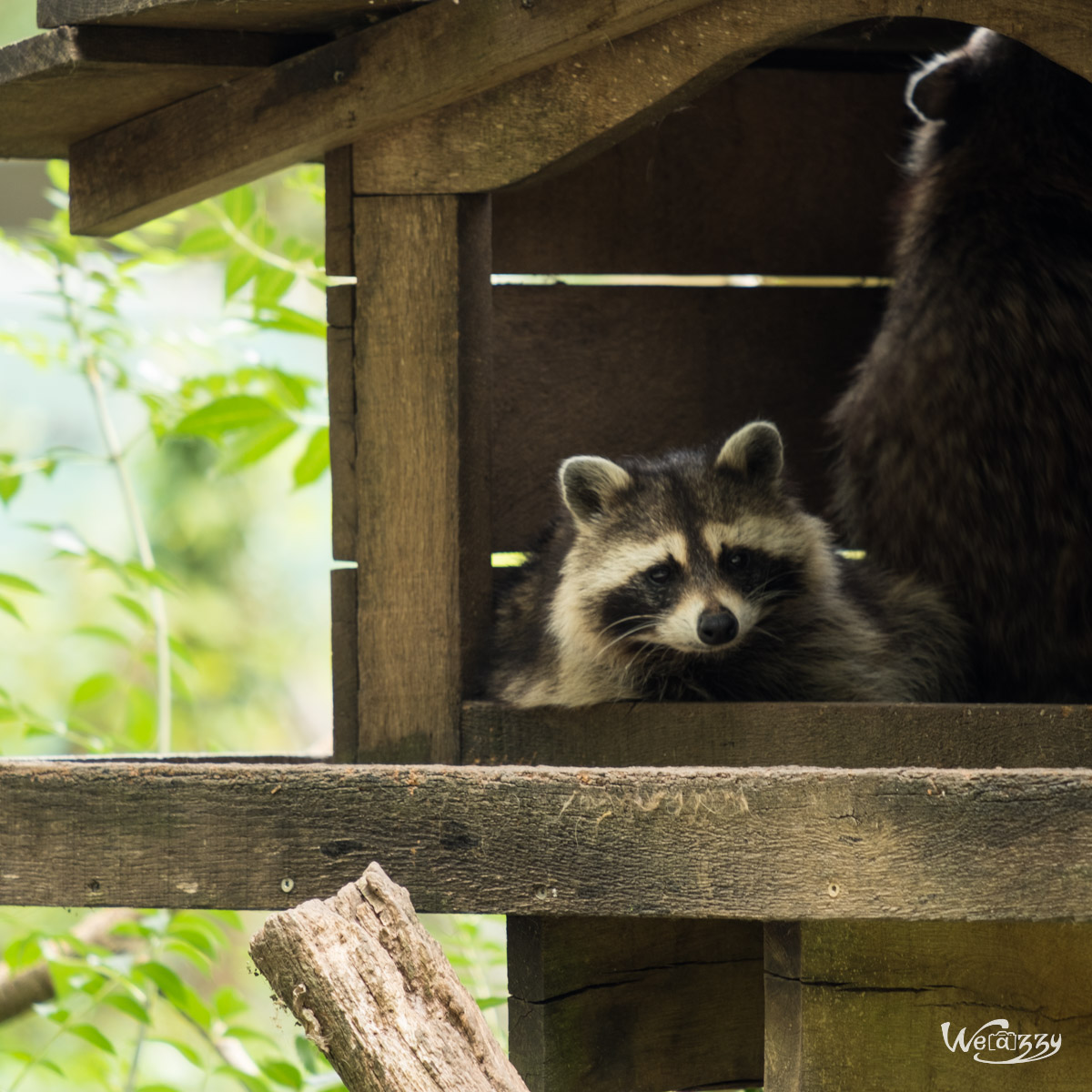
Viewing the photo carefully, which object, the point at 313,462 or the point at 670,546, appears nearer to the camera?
the point at 670,546

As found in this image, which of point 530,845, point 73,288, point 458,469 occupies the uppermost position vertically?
point 73,288

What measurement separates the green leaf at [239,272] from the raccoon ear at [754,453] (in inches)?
50.0

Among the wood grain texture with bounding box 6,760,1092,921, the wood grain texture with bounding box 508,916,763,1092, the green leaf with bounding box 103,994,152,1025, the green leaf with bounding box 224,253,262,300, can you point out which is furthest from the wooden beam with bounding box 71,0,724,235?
the green leaf with bounding box 103,994,152,1025

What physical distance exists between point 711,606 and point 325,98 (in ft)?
3.85

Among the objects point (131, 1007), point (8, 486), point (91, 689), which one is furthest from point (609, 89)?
point (131, 1007)

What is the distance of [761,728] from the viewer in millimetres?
2557

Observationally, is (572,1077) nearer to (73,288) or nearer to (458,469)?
(458,469)

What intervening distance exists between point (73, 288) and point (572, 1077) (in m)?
2.88

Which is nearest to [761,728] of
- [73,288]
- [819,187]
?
[819,187]

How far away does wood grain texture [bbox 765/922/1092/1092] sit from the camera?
197 cm

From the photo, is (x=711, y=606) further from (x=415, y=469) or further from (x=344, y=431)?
(x=344, y=431)

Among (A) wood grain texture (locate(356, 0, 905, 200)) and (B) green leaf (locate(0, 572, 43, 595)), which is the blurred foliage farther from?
(A) wood grain texture (locate(356, 0, 905, 200))

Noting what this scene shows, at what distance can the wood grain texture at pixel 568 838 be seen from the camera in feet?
5.87

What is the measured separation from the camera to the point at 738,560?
3012 millimetres
